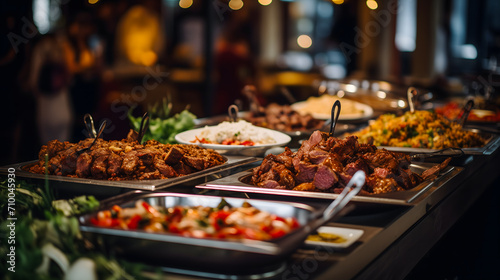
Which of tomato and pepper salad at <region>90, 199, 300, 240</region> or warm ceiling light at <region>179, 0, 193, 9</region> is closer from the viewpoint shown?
tomato and pepper salad at <region>90, 199, 300, 240</region>

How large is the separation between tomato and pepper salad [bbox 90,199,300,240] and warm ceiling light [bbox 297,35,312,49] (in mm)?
11256

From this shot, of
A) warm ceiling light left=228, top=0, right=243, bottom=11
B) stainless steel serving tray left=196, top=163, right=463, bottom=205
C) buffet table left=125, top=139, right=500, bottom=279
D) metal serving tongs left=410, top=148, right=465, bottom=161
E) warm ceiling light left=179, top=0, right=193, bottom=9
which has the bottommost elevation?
buffet table left=125, top=139, right=500, bottom=279

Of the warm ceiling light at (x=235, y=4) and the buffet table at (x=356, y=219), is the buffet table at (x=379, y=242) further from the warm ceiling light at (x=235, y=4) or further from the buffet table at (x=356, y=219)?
the warm ceiling light at (x=235, y=4)

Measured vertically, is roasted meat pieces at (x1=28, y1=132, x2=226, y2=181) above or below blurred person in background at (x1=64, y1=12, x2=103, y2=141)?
below

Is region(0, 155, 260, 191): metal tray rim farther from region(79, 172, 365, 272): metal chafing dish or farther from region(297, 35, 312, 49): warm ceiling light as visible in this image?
region(297, 35, 312, 49): warm ceiling light

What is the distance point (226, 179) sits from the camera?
2057 millimetres

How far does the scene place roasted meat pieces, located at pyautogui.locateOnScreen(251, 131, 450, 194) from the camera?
1906mm

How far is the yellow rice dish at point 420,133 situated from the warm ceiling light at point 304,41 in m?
9.44

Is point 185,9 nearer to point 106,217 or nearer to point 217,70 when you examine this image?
point 217,70

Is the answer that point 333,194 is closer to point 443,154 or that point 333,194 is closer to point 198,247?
point 198,247

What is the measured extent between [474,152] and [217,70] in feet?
19.4

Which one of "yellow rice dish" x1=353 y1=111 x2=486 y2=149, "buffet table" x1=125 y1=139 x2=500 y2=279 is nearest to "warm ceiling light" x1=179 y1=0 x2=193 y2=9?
"yellow rice dish" x1=353 y1=111 x2=486 y2=149

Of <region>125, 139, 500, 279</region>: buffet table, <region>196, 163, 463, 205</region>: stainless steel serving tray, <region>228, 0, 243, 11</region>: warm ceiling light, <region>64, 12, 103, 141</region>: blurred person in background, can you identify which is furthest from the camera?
<region>228, 0, 243, 11</region>: warm ceiling light

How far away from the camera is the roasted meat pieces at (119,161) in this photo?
2.02m
